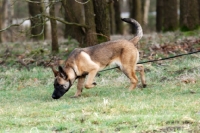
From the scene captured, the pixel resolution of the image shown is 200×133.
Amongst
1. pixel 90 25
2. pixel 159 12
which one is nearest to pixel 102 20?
pixel 90 25

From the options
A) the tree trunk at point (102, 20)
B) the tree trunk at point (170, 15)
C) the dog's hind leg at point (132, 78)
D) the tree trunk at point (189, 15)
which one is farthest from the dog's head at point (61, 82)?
the tree trunk at point (170, 15)

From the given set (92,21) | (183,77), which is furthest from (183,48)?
(183,77)

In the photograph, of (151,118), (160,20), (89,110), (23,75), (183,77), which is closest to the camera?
(151,118)

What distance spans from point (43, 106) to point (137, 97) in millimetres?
1994

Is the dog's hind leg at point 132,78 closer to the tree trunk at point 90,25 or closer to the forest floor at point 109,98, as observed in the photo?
the forest floor at point 109,98

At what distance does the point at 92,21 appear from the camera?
16562mm

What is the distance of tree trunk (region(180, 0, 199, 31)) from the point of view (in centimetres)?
2098

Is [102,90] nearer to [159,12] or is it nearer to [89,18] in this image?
[89,18]

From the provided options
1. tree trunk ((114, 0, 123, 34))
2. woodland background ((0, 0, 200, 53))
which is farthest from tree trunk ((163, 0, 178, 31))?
tree trunk ((114, 0, 123, 34))

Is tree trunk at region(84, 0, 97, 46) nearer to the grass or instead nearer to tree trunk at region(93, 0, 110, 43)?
tree trunk at region(93, 0, 110, 43)

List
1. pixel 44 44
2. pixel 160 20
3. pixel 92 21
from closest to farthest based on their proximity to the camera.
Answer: pixel 92 21, pixel 44 44, pixel 160 20

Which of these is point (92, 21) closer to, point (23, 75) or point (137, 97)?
point (23, 75)

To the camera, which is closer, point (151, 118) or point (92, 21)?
point (151, 118)

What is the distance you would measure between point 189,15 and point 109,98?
36.3 ft
